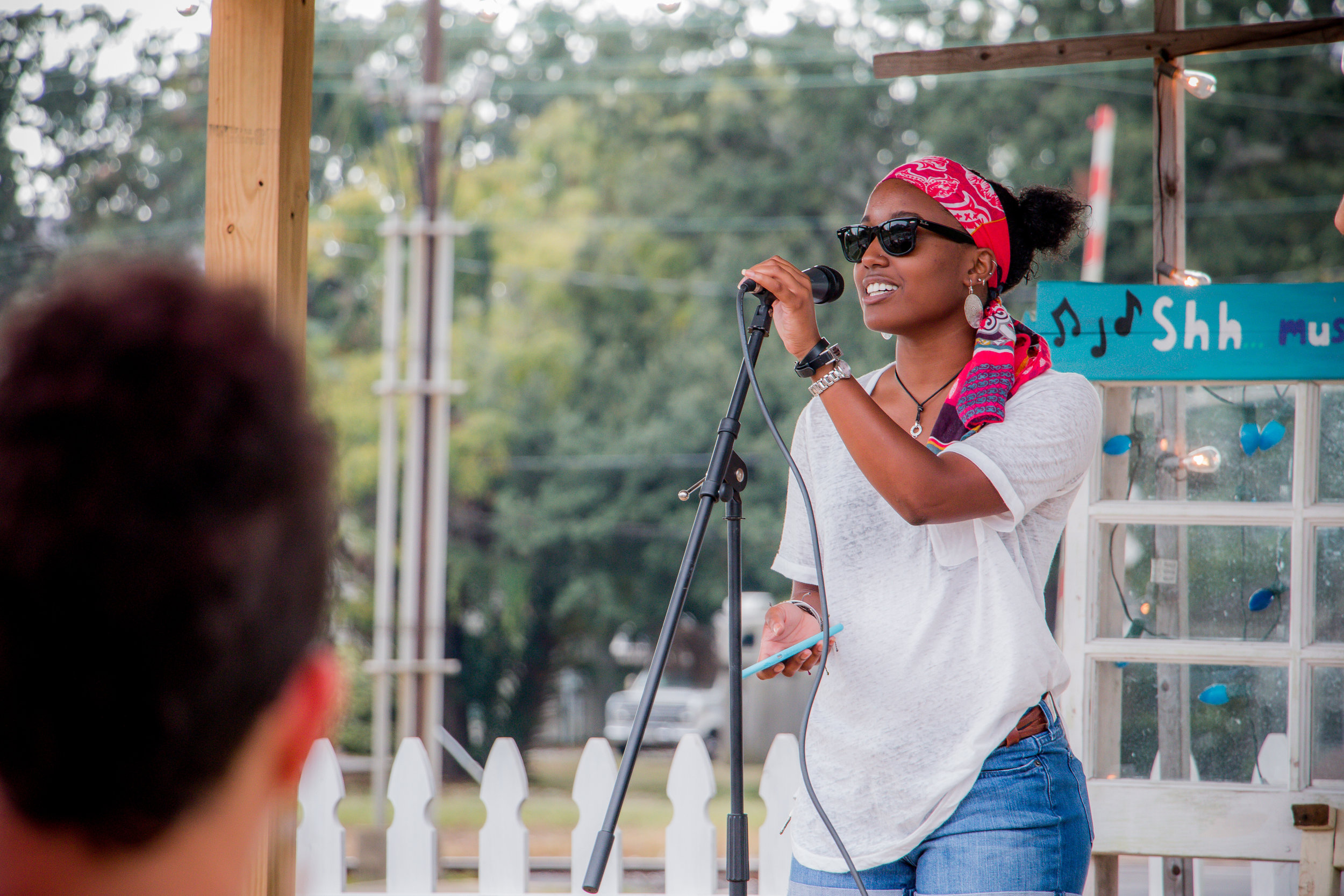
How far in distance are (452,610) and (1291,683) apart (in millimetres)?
12838

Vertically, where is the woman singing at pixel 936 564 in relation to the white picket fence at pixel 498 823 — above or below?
above

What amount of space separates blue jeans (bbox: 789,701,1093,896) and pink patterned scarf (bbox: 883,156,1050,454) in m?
0.40

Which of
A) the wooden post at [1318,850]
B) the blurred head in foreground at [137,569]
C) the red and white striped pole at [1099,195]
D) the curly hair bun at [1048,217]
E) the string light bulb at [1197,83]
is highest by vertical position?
the red and white striped pole at [1099,195]

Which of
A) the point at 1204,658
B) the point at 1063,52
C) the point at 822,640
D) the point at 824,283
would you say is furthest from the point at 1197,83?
the point at 822,640

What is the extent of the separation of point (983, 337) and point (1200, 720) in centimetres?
136

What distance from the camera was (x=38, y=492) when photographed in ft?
1.71

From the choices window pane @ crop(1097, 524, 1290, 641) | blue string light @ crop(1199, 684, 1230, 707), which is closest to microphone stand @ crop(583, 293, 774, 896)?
window pane @ crop(1097, 524, 1290, 641)

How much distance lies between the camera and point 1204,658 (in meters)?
2.60

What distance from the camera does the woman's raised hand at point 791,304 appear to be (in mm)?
1682

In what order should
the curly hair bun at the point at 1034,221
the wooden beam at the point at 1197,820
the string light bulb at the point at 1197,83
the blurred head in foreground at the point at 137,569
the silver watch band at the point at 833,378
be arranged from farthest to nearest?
the string light bulb at the point at 1197,83 → the wooden beam at the point at 1197,820 → the curly hair bun at the point at 1034,221 → the silver watch band at the point at 833,378 → the blurred head in foreground at the point at 137,569

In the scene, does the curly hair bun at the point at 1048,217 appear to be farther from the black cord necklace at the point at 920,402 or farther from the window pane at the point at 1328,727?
the window pane at the point at 1328,727

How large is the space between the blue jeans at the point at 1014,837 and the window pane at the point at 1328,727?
1.16 meters

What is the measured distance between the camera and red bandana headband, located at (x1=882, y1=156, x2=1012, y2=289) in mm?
1841

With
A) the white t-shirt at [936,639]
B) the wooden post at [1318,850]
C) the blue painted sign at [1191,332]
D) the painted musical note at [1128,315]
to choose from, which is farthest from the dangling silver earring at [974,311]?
the wooden post at [1318,850]
